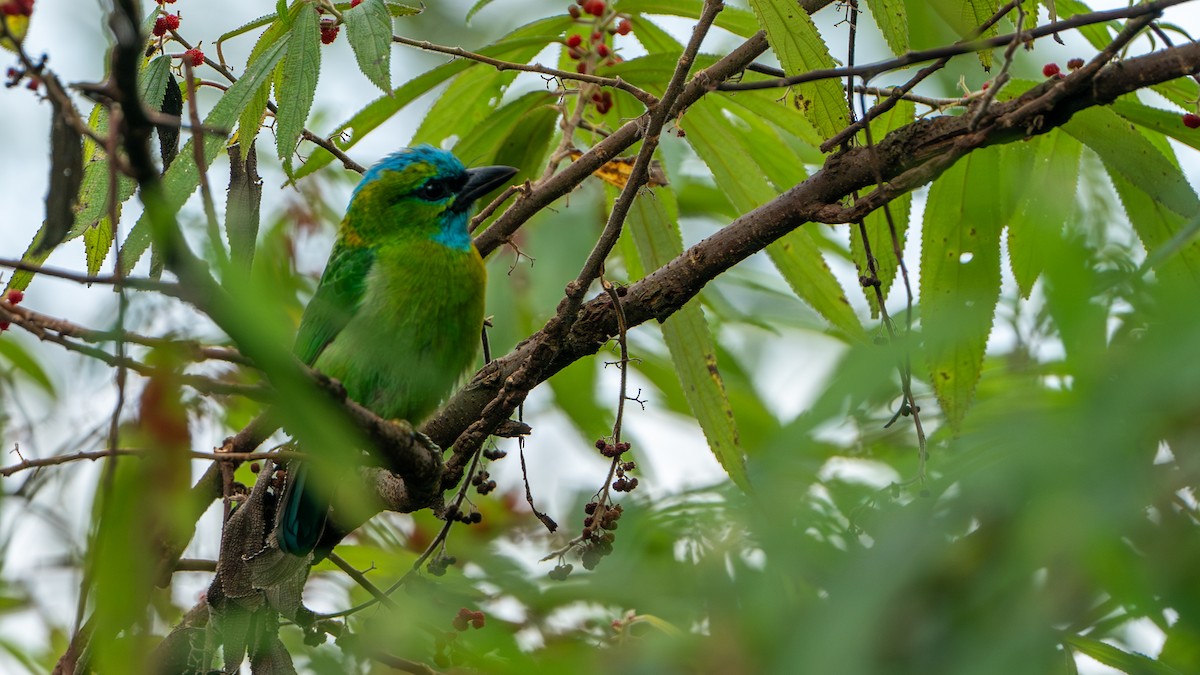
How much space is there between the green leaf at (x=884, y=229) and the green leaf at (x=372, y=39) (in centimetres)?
124

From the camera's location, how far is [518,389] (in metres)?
2.45

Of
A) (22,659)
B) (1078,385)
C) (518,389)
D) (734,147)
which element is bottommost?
(1078,385)

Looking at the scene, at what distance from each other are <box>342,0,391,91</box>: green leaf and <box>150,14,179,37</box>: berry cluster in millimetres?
621

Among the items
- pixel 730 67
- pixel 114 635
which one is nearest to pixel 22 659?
pixel 114 635

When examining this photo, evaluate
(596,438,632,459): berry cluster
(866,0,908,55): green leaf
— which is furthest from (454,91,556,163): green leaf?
(596,438,632,459): berry cluster

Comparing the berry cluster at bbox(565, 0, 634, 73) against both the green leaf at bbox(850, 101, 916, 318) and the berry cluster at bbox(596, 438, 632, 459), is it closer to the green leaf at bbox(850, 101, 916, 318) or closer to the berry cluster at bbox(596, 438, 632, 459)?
the green leaf at bbox(850, 101, 916, 318)

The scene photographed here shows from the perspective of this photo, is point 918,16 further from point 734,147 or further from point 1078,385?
point 1078,385

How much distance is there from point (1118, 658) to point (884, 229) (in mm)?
1481

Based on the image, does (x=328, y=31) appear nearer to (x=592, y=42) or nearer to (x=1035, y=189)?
(x=592, y=42)

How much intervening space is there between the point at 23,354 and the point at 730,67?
2.05 m

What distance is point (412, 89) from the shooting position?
11.0ft

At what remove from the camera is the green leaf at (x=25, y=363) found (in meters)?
3.21

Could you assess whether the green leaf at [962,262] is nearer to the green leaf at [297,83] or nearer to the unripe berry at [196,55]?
the green leaf at [297,83]

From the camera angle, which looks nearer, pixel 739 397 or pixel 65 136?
pixel 65 136
